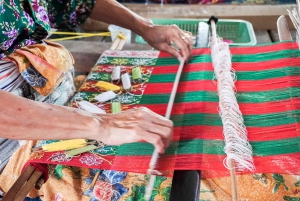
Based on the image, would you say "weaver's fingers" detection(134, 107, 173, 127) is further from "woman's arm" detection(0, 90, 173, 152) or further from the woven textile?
the woven textile

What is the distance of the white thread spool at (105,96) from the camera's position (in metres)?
2.00

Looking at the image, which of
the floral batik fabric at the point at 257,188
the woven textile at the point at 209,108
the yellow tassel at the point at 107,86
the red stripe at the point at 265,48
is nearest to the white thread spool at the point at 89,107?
the woven textile at the point at 209,108

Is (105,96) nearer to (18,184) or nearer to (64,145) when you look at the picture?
(64,145)

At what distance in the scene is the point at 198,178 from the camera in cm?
132

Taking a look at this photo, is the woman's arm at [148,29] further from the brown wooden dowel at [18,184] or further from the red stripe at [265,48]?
the brown wooden dowel at [18,184]

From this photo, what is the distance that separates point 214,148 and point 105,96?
750 millimetres

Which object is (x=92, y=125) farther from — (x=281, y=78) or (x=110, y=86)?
(x=281, y=78)

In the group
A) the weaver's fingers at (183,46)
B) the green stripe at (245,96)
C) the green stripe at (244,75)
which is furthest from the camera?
the weaver's fingers at (183,46)

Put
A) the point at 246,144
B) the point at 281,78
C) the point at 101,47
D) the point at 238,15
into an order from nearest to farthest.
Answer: the point at 246,144 → the point at 281,78 → the point at 101,47 → the point at 238,15

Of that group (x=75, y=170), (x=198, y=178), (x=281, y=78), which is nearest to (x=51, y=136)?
(x=75, y=170)

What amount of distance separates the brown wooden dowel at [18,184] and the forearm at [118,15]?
1101 millimetres

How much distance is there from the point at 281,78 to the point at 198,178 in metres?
0.81

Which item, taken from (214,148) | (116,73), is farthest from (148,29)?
(214,148)

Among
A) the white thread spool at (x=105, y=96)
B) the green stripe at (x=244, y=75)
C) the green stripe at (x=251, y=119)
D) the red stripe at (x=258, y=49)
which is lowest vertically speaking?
the green stripe at (x=251, y=119)
